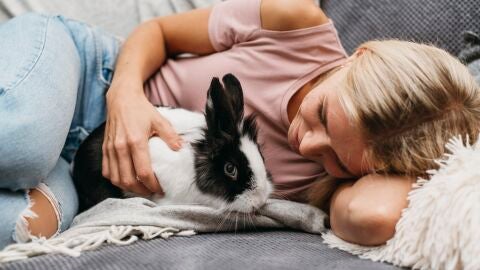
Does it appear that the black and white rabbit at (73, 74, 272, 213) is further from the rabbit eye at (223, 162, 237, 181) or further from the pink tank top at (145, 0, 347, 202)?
the pink tank top at (145, 0, 347, 202)

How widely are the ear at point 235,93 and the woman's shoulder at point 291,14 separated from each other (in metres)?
0.25

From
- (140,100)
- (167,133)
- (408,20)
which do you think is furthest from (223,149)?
(408,20)

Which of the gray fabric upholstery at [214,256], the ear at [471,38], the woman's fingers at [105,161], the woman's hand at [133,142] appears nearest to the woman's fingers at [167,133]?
the woman's hand at [133,142]

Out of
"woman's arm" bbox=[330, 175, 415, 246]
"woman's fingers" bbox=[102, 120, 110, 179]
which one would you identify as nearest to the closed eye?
"woman's arm" bbox=[330, 175, 415, 246]

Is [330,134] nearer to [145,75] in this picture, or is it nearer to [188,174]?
Result: [188,174]

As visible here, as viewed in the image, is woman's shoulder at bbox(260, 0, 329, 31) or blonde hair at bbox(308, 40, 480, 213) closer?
blonde hair at bbox(308, 40, 480, 213)

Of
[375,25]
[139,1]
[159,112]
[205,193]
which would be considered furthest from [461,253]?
[139,1]

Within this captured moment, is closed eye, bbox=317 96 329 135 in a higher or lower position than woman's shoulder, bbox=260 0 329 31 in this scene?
lower

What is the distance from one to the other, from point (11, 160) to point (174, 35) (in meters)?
0.63

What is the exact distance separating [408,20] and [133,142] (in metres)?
0.91

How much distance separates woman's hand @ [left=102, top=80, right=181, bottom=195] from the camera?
3.49ft

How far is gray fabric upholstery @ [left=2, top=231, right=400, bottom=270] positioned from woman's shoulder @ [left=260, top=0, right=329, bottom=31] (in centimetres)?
53

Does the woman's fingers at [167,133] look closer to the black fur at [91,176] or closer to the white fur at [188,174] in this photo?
the white fur at [188,174]

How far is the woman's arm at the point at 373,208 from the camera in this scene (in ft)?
2.77
